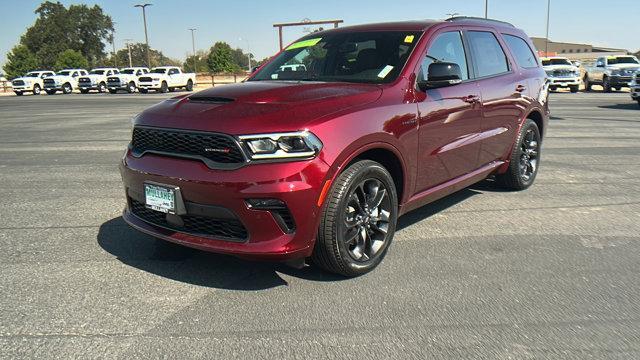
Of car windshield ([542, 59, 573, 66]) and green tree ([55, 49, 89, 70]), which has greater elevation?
green tree ([55, 49, 89, 70])

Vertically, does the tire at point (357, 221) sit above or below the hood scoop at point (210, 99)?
below

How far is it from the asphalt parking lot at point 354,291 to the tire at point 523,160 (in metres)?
0.30

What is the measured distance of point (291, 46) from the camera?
5348mm

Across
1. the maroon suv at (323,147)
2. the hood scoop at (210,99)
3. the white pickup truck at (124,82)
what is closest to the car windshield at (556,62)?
the maroon suv at (323,147)

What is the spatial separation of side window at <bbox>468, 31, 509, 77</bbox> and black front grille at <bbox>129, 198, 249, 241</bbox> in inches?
120

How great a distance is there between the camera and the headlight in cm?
319

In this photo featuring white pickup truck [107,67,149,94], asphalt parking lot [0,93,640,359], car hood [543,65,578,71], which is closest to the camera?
asphalt parking lot [0,93,640,359]

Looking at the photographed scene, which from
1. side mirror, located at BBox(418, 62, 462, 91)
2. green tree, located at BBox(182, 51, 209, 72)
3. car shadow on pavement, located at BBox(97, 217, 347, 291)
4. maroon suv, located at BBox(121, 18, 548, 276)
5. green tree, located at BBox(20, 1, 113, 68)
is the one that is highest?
green tree, located at BBox(20, 1, 113, 68)

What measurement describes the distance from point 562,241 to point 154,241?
3.55m

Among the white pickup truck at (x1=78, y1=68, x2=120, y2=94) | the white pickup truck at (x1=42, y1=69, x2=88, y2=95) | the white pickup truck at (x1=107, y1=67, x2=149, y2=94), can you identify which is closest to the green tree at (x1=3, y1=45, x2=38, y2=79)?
the white pickup truck at (x1=42, y1=69, x2=88, y2=95)

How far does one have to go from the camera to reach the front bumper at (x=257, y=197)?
10.3 ft

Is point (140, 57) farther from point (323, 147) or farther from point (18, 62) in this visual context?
point (323, 147)

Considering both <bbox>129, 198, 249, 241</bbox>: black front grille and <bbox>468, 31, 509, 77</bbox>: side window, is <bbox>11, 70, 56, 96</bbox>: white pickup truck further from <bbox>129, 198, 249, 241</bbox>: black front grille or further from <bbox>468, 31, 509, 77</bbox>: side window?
<bbox>129, 198, 249, 241</bbox>: black front grille

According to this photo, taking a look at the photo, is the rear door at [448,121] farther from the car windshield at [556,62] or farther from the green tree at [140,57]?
the green tree at [140,57]
